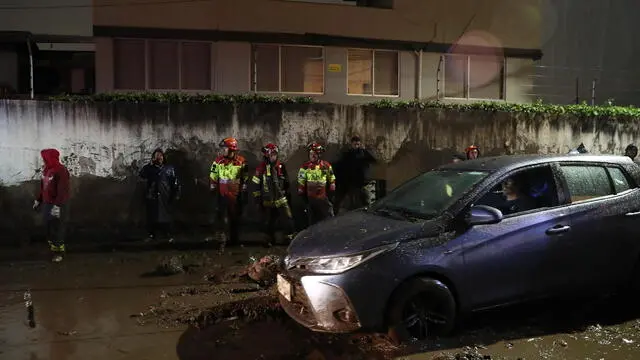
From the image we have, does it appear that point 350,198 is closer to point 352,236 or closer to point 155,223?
point 155,223

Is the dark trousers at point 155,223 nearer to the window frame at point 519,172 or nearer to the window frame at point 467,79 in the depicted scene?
the window frame at point 519,172

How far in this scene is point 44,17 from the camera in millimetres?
14109

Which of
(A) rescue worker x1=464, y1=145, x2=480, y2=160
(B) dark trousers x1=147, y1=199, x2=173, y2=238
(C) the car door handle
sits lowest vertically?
(B) dark trousers x1=147, y1=199, x2=173, y2=238

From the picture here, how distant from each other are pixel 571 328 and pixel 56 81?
1601 centimetres

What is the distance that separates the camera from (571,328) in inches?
191

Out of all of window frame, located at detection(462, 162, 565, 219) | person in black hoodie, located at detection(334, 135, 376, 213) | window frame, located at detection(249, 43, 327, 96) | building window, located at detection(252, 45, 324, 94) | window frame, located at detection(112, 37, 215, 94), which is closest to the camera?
window frame, located at detection(462, 162, 565, 219)

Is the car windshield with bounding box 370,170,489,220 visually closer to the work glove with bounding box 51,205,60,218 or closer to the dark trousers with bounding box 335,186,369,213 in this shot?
the dark trousers with bounding box 335,186,369,213

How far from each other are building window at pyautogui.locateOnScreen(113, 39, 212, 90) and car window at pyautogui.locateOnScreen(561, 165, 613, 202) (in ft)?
32.3

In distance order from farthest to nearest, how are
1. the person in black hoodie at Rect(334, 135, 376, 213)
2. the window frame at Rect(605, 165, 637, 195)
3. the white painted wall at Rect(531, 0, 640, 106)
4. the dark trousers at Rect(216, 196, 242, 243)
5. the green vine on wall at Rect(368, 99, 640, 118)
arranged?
the white painted wall at Rect(531, 0, 640, 106) < the green vine on wall at Rect(368, 99, 640, 118) < the person in black hoodie at Rect(334, 135, 376, 213) < the dark trousers at Rect(216, 196, 242, 243) < the window frame at Rect(605, 165, 637, 195)

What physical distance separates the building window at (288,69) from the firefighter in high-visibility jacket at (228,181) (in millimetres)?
5228

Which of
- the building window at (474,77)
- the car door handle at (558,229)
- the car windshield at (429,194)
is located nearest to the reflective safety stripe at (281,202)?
the car windshield at (429,194)

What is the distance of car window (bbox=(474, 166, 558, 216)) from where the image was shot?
4723 millimetres

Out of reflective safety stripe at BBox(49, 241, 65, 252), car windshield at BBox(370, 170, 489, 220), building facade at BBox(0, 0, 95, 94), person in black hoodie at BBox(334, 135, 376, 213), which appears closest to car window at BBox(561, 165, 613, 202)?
→ car windshield at BBox(370, 170, 489, 220)

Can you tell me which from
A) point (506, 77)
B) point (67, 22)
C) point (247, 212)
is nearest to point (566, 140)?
point (506, 77)
